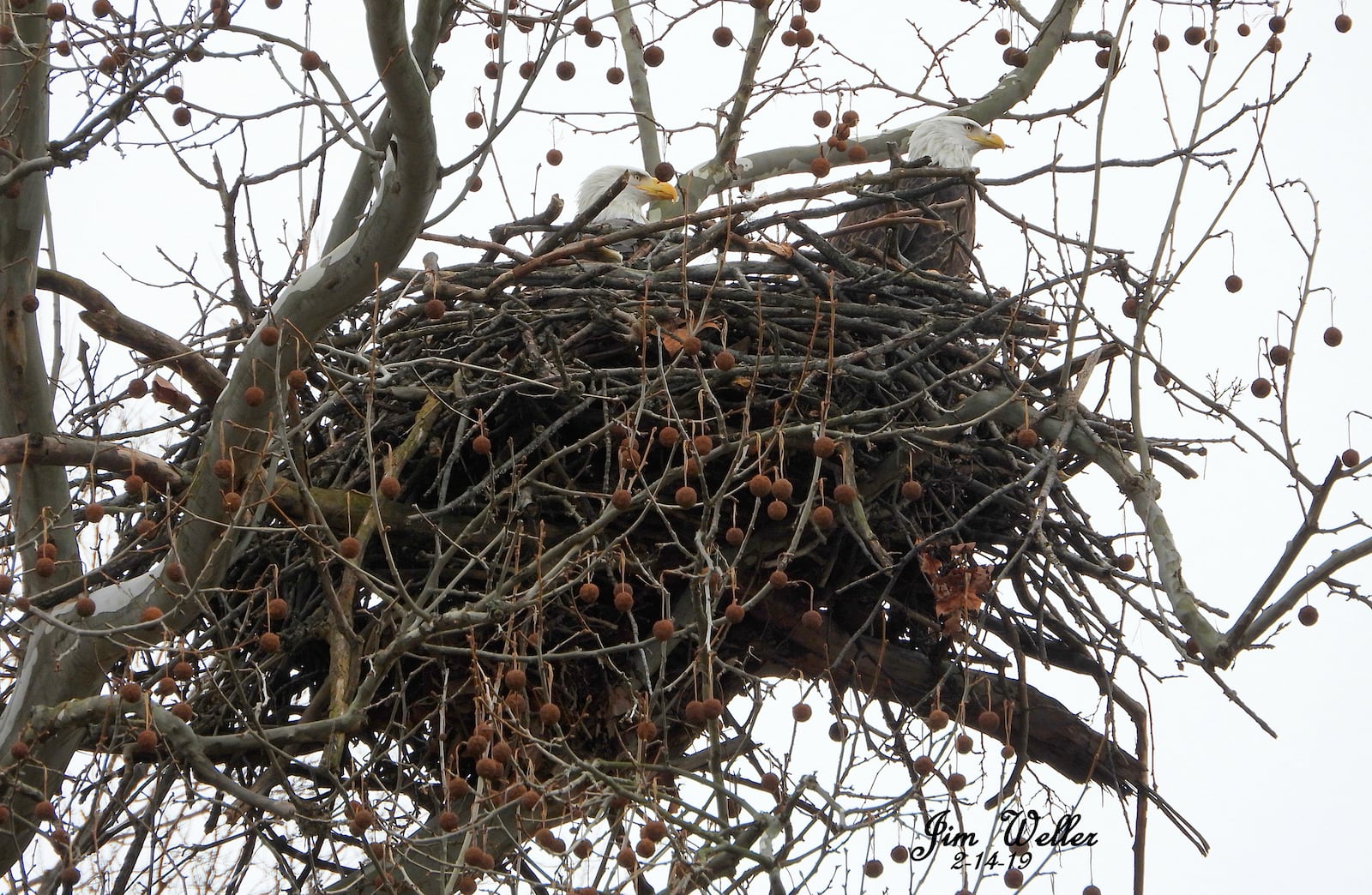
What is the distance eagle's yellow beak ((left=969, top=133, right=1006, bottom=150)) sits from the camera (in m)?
7.54

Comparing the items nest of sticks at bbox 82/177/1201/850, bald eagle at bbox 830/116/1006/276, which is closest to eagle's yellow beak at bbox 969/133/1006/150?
bald eagle at bbox 830/116/1006/276

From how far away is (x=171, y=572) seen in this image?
3465mm

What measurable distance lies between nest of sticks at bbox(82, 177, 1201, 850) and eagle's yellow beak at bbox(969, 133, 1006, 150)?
273cm

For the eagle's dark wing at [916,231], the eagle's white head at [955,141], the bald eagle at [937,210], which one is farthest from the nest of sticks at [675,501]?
the eagle's white head at [955,141]

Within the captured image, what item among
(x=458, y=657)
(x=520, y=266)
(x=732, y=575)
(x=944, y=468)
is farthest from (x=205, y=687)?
(x=944, y=468)

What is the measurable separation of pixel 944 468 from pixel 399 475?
5.40 feet

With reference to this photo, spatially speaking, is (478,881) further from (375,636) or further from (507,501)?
(507,501)

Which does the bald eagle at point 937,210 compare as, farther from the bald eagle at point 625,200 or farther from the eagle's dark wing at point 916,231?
the bald eagle at point 625,200

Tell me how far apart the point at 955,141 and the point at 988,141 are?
16 centimetres

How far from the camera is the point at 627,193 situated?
7.13 meters

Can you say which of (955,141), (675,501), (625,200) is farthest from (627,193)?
(675,501)

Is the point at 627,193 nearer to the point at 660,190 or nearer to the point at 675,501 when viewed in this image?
the point at 660,190

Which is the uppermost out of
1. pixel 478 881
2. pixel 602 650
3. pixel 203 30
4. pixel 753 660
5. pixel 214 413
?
pixel 203 30

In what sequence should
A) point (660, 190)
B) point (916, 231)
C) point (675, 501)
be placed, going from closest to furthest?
point (675, 501) → point (660, 190) → point (916, 231)
